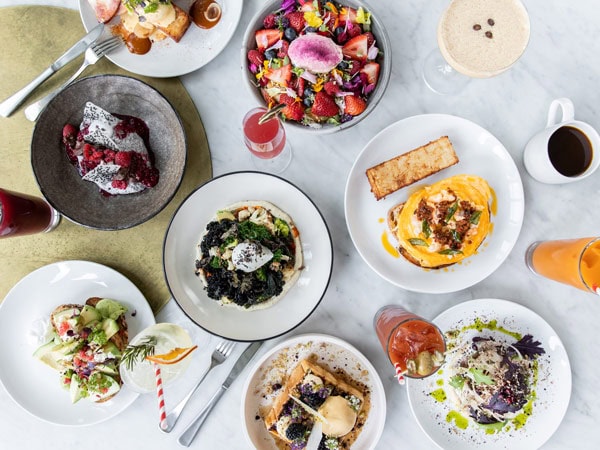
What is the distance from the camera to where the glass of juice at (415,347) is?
2.07m

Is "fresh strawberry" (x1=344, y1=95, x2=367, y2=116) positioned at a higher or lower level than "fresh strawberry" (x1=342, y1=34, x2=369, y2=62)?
lower

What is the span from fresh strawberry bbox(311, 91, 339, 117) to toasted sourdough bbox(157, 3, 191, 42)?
0.77 metres

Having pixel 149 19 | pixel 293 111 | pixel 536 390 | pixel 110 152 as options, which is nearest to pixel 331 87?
pixel 293 111

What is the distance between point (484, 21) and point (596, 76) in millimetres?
748

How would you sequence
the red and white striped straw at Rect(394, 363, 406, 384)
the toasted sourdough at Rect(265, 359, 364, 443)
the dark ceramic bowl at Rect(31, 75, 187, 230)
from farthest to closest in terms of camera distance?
the toasted sourdough at Rect(265, 359, 364, 443)
the dark ceramic bowl at Rect(31, 75, 187, 230)
the red and white striped straw at Rect(394, 363, 406, 384)

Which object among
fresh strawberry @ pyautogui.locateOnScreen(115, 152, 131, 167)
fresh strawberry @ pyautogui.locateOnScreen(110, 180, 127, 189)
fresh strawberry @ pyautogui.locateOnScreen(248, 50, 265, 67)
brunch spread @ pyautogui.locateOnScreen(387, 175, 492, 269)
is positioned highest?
fresh strawberry @ pyautogui.locateOnScreen(248, 50, 265, 67)

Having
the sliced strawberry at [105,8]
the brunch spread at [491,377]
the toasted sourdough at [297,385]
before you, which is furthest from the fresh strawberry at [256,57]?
the brunch spread at [491,377]

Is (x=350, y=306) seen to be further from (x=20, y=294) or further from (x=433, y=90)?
(x=20, y=294)

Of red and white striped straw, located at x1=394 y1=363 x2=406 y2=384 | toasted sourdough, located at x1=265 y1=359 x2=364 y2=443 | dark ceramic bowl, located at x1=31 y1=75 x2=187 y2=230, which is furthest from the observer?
toasted sourdough, located at x1=265 y1=359 x2=364 y2=443

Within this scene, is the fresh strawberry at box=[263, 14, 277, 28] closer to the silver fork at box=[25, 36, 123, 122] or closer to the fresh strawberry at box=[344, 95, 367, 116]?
the fresh strawberry at box=[344, 95, 367, 116]

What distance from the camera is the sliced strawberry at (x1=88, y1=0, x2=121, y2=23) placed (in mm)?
2350

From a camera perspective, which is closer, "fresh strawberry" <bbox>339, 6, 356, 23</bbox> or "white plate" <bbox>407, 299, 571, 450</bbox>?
"fresh strawberry" <bbox>339, 6, 356, 23</bbox>

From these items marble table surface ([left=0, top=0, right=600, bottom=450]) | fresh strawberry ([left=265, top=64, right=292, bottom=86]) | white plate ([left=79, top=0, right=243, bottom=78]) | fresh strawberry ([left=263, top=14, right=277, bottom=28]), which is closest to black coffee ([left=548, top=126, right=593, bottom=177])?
marble table surface ([left=0, top=0, right=600, bottom=450])

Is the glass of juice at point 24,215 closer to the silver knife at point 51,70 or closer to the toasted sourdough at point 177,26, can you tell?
the silver knife at point 51,70
